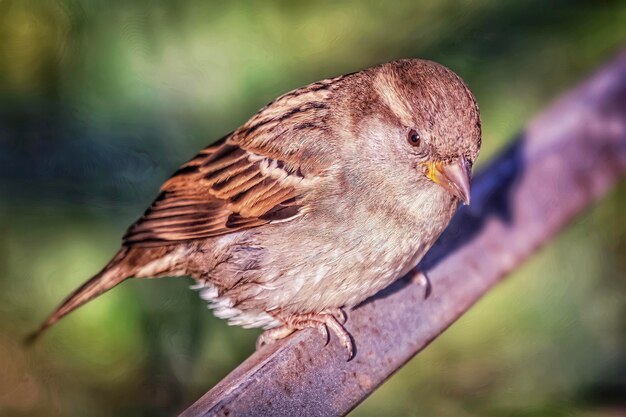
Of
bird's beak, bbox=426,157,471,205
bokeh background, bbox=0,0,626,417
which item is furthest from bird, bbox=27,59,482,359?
bokeh background, bbox=0,0,626,417

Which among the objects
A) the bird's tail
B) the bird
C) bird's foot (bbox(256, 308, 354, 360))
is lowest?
bird's foot (bbox(256, 308, 354, 360))

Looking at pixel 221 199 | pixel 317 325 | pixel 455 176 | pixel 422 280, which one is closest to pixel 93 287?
pixel 221 199

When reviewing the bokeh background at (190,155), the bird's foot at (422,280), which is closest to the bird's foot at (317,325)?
the bird's foot at (422,280)

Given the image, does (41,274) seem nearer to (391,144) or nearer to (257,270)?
(257,270)

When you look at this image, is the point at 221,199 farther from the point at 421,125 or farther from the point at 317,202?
the point at 421,125

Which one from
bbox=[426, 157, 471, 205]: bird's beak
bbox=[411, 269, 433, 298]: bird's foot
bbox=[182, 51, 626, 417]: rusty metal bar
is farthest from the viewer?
bbox=[411, 269, 433, 298]: bird's foot

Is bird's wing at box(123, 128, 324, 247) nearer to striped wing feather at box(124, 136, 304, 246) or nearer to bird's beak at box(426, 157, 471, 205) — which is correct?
striped wing feather at box(124, 136, 304, 246)

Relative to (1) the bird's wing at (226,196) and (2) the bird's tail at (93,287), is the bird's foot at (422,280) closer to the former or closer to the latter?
(1) the bird's wing at (226,196)
